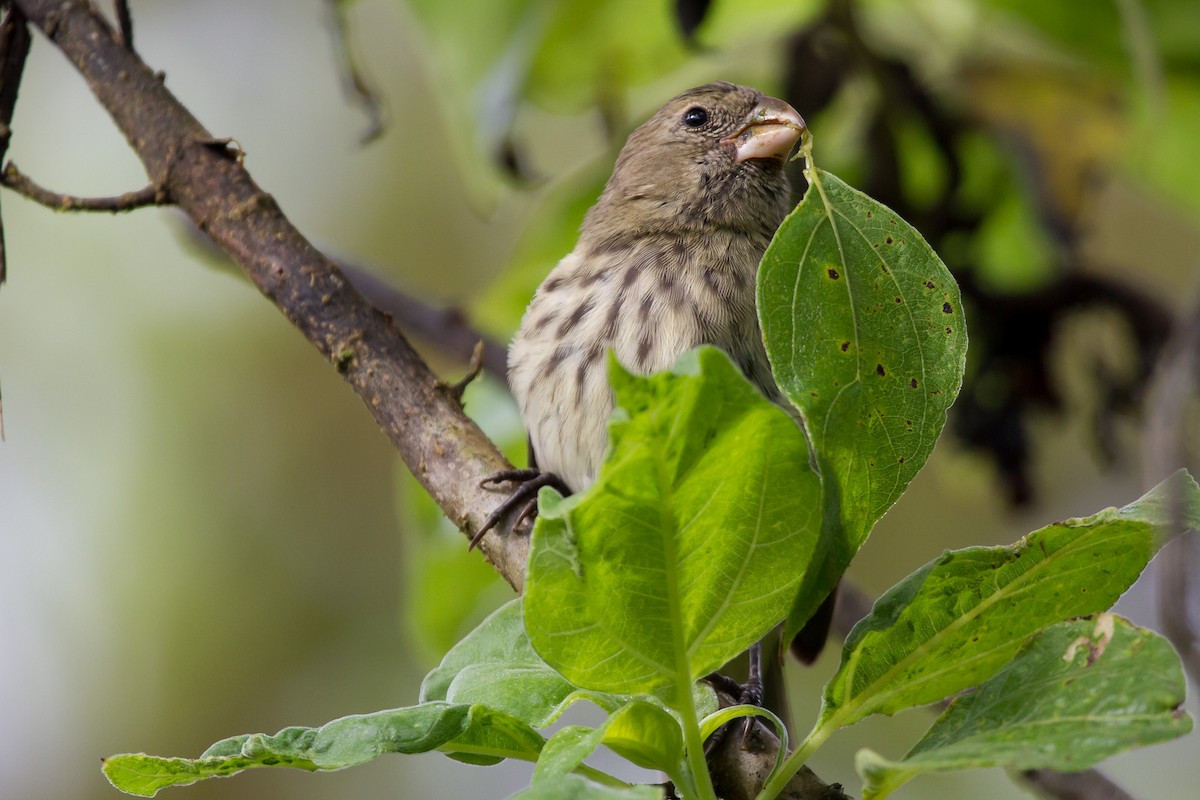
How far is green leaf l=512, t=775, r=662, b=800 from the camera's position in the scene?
1023mm

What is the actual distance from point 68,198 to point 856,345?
4.02 ft

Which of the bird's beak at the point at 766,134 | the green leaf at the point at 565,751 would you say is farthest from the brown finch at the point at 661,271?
the green leaf at the point at 565,751

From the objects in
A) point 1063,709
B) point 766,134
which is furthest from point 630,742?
point 766,134

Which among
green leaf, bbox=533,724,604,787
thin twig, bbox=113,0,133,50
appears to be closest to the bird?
thin twig, bbox=113,0,133,50

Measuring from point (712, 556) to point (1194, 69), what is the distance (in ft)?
6.78

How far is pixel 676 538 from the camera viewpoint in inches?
47.8

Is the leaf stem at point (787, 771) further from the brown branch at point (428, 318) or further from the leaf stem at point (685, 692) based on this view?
the brown branch at point (428, 318)

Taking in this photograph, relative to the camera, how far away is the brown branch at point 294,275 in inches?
70.1

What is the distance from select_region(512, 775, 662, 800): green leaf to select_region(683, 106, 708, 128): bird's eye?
83.9 inches

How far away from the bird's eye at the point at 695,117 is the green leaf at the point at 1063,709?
1.93 metres

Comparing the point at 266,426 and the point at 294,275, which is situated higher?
the point at 266,426

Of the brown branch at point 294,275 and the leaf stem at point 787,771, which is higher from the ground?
the brown branch at point 294,275

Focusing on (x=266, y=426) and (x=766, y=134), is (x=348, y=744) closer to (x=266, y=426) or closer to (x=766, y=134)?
(x=766, y=134)

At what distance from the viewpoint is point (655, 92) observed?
10.5ft
